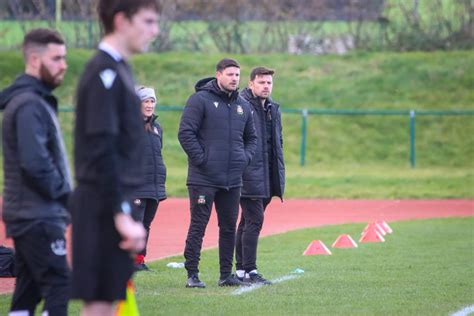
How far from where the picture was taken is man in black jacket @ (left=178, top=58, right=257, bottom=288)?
441 inches

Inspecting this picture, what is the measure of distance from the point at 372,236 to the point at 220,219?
5423 mm

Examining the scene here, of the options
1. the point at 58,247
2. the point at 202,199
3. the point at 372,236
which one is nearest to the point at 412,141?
the point at 372,236

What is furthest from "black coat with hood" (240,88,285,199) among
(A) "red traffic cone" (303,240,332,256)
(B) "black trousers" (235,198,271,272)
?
(A) "red traffic cone" (303,240,332,256)

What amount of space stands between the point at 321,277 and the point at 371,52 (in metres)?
26.8

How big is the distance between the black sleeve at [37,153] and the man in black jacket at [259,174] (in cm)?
543

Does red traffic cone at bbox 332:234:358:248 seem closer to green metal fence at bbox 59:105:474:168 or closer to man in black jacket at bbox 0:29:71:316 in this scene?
man in black jacket at bbox 0:29:71:316

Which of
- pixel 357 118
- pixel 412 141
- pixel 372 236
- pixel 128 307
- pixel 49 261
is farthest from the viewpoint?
pixel 357 118

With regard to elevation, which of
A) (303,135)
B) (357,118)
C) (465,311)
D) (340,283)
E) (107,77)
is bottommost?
(303,135)

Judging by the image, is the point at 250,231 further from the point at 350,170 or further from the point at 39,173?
the point at 350,170

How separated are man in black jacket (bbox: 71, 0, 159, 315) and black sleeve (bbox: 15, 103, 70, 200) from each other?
3.18 ft

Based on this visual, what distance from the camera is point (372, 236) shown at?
16.3 metres

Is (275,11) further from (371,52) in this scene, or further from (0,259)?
(0,259)

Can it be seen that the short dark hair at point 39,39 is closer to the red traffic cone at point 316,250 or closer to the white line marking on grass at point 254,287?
the white line marking on grass at point 254,287

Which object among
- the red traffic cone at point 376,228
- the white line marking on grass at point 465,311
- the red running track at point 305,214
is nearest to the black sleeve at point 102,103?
the white line marking on grass at point 465,311
